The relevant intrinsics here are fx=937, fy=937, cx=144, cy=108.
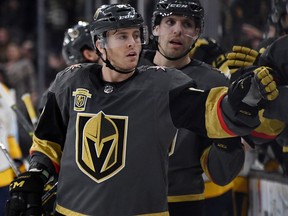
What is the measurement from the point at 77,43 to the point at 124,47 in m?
1.89

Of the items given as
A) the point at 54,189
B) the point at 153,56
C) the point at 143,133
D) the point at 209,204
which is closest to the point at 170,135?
the point at 143,133

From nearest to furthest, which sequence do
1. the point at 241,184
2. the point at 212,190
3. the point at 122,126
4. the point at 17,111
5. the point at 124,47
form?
the point at 122,126
the point at 124,47
the point at 212,190
the point at 17,111
the point at 241,184

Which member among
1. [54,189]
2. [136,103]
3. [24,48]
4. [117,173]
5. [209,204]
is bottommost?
[24,48]

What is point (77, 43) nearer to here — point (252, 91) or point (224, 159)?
point (224, 159)

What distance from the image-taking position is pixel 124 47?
3.46 meters

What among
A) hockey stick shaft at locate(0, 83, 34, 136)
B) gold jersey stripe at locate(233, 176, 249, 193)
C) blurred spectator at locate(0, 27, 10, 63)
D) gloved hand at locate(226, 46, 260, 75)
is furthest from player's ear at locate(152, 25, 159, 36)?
blurred spectator at locate(0, 27, 10, 63)

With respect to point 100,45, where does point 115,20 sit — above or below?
above

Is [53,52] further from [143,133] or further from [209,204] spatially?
[143,133]

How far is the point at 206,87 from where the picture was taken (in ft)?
13.1

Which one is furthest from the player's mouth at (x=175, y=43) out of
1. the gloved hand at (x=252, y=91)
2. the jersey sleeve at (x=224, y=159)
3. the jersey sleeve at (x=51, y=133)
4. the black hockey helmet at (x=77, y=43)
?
the black hockey helmet at (x=77, y=43)

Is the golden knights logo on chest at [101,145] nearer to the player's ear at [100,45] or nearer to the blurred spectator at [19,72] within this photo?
the player's ear at [100,45]

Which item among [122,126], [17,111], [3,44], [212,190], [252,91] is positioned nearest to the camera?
[252,91]

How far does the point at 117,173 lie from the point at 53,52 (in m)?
5.58

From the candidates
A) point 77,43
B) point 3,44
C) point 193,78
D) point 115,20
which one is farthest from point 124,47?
point 3,44
